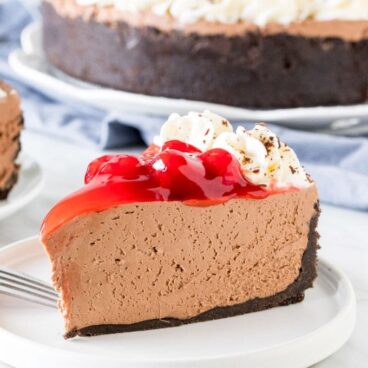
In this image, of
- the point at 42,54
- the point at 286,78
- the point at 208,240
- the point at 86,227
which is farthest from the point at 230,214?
the point at 42,54

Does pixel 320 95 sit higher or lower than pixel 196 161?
lower

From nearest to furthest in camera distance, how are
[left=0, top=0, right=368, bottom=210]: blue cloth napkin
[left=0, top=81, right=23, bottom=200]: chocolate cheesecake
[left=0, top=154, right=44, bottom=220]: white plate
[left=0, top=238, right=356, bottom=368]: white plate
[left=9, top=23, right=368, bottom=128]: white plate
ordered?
1. [left=0, top=238, right=356, bottom=368]: white plate
2. [left=0, top=154, right=44, bottom=220]: white plate
3. [left=0, top=81, right=23, bottom=200]: chocolate cheesecake
4. [left=0, top=0, right=368, bottom=210]: blue cloth napkin
5. [left=9, top=23, right=368, bottom=128]: white plate

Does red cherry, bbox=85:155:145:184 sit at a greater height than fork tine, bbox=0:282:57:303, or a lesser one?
greater

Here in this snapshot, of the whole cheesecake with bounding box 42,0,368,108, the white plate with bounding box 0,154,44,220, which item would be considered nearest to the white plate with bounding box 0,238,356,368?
the white plate with bounding box 0,154,44,220

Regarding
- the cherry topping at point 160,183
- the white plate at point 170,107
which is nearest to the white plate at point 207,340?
the cherry topping at point 160,183

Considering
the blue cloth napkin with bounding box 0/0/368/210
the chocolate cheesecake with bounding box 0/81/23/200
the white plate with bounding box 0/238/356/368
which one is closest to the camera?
the white plate with bounding box 0/238/356/368

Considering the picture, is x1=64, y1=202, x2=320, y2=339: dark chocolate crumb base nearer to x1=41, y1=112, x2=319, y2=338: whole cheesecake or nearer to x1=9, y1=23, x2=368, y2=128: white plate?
x1=41, y1=112, x2=319, y2=338: whole cheesecake

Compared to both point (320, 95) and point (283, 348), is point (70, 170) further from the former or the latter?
point (283, 348)

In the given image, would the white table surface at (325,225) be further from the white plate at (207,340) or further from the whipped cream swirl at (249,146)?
the whipped cream swirl at (249,146)
